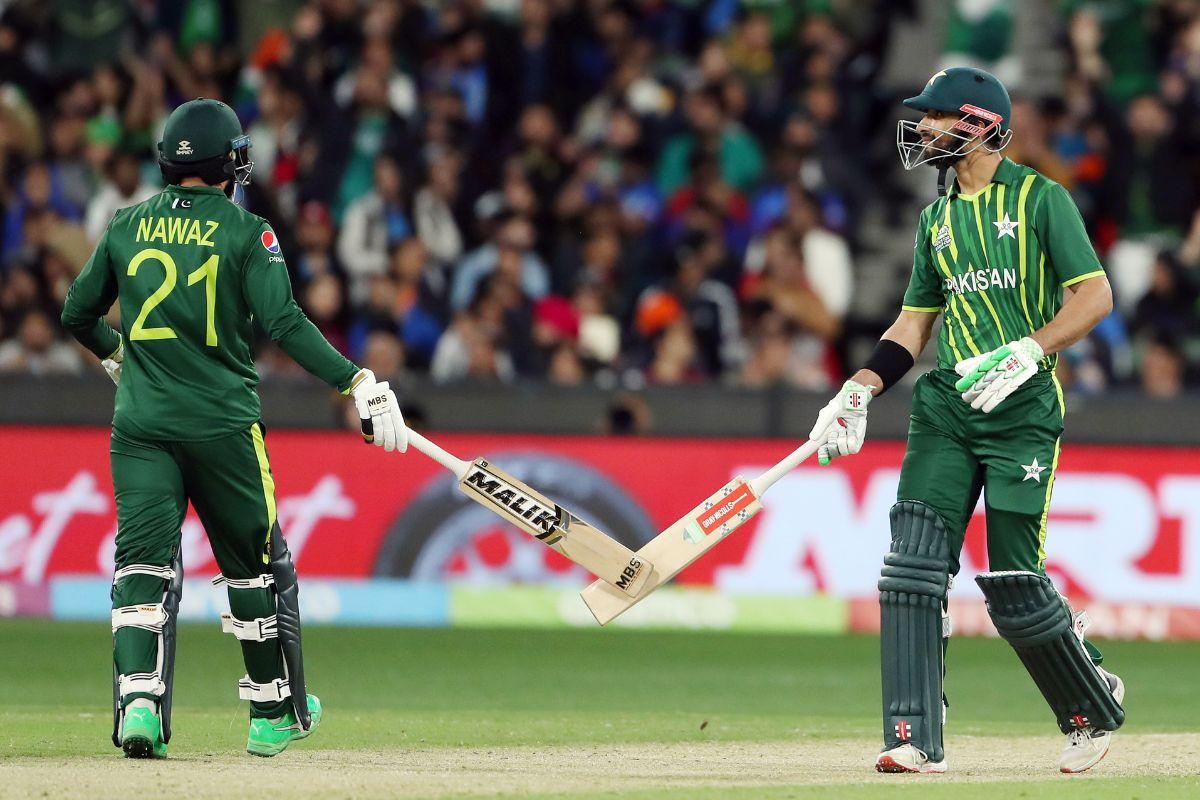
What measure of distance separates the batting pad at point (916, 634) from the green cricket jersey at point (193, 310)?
Answer: 1937 mm

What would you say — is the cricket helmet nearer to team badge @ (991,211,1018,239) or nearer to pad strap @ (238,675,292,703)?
team badge @ (991,211,1018,239)

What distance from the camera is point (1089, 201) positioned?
14.3 m

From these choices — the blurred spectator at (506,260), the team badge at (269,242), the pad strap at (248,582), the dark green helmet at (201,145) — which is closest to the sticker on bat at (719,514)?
the pad strap at (248,582)

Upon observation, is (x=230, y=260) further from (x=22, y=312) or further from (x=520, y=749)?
(x=22, y=312)

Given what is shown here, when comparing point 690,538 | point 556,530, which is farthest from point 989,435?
point 556,530

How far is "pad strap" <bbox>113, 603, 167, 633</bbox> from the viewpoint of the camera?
6520mm

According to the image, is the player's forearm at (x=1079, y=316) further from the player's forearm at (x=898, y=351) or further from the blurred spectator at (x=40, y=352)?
the blurred spectator at (x=40, y=352)

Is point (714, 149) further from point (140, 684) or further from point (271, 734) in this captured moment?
point (140, 684)

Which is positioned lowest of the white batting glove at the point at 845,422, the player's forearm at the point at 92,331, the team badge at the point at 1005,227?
the white batting glove at the point at 845,422

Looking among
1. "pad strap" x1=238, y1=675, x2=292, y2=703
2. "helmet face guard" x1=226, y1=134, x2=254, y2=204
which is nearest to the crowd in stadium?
"helmet face guard" x1=226, y1=134, x2=254, y2=204

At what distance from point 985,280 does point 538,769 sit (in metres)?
2.12

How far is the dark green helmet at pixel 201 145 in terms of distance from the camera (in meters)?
6.67

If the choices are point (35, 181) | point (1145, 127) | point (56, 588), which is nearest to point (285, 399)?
point (56, 588)

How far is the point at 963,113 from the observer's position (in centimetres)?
661
